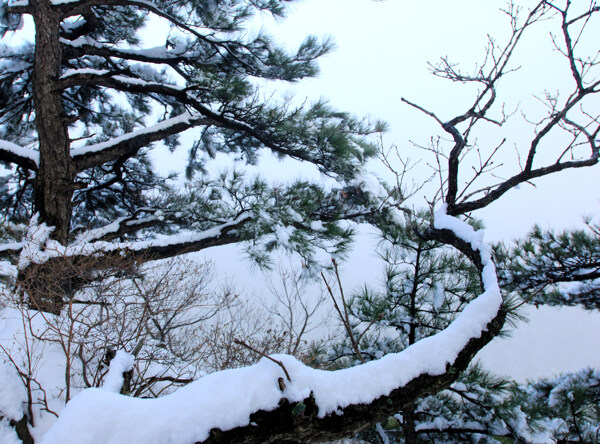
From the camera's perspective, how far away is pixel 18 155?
285cm

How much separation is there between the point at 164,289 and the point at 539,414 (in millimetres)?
3259

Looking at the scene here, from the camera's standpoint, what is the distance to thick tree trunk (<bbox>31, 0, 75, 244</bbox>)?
284 cm

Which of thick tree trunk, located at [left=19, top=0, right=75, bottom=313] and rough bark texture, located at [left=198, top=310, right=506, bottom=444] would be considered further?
thick tree trunk, located at [left=19, top=0, right=75, bottom=313]

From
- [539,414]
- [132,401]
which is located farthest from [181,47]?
[539,414]

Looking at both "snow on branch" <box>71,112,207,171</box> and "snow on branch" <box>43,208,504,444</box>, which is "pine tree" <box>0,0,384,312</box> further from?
"snow on branch" <box>43,208,504,444</box>

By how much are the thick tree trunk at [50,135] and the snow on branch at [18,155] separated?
0.34ft

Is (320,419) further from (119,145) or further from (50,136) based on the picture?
(50,136)

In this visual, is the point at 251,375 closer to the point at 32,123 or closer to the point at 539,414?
the point at 539,414

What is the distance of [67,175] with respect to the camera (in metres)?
2.89

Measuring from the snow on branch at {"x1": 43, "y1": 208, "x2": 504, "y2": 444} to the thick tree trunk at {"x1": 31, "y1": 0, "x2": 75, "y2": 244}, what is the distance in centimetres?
242

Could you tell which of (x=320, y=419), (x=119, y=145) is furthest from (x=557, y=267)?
(x=119, y=145)

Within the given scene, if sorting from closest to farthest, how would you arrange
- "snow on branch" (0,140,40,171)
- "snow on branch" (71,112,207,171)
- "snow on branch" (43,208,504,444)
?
1. "snow on branch" (43,208,504,444)
2. "snow on branch" (0,140,40,171)
3. "snow on branch" (71,112,207,171)

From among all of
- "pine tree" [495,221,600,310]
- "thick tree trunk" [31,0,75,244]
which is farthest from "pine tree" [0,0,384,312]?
"pine tree" [495,221,600,310]

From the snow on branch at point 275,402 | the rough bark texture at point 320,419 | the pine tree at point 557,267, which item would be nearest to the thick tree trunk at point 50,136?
the snow on branch at point 275,402
